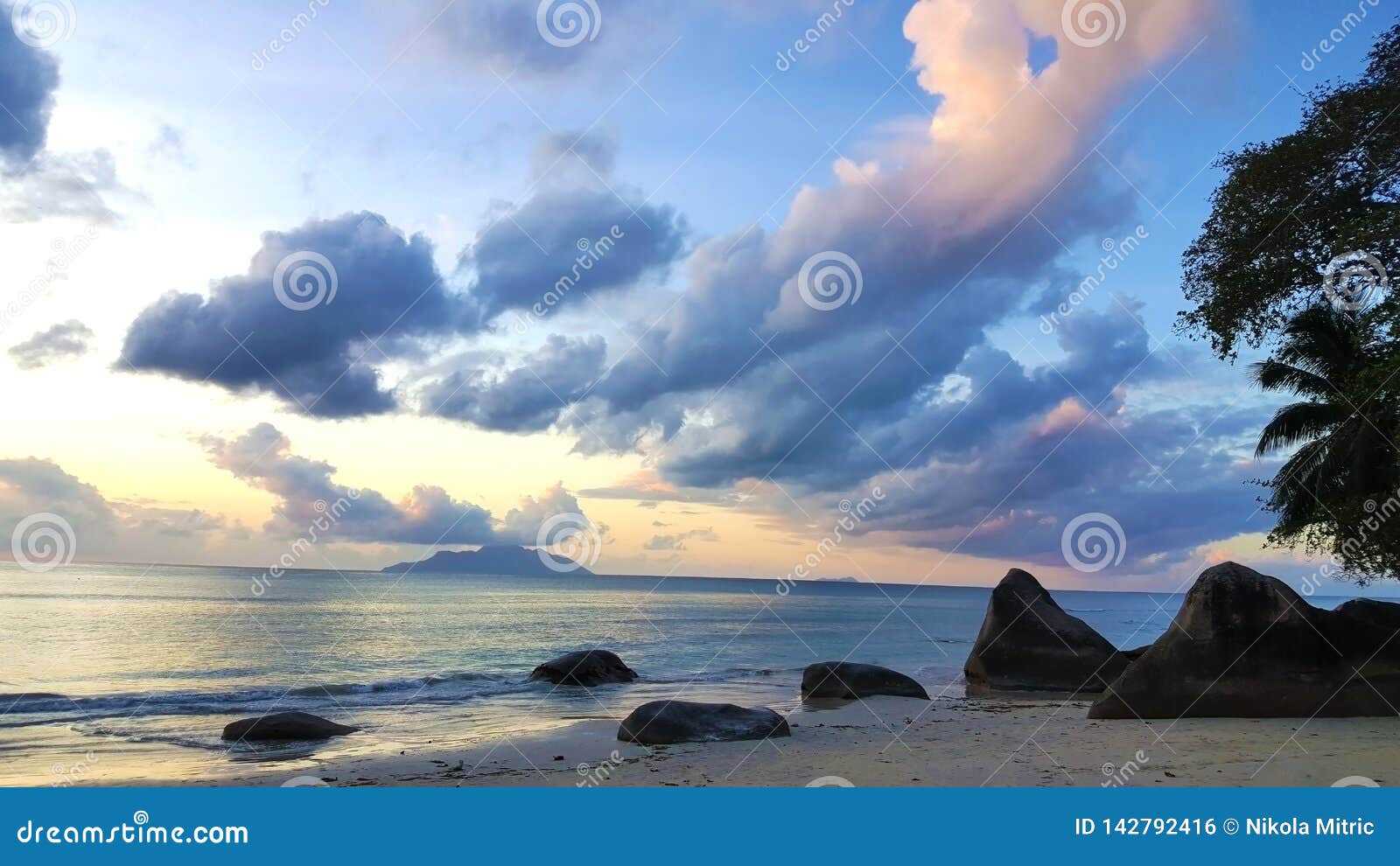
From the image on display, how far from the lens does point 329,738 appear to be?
1784 cm

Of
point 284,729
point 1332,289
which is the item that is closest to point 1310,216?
point 1332,289

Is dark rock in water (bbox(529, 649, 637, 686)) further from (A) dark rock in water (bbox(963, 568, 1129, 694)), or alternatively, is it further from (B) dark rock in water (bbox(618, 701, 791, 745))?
(B) dark rock in water (bbox(618, 701, 791, 745))

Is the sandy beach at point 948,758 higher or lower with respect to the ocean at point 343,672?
lower

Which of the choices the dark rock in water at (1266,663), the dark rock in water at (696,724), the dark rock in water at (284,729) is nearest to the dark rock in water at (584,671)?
the dark rock in water at (284,729)

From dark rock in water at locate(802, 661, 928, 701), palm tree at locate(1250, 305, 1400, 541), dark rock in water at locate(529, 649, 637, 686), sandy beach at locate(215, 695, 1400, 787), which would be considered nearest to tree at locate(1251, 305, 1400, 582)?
palm tree at locate(1250, 305, 1400, 541)

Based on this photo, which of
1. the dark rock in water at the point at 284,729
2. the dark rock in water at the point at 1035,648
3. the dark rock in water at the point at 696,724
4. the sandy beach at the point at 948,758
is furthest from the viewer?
the dark rock in water at the point at 1035,648

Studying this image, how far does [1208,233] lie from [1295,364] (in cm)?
508

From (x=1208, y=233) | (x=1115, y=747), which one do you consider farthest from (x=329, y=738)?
(x=1208, y=233)

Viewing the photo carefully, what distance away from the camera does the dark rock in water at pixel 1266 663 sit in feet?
53.6

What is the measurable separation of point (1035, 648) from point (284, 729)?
20265mm

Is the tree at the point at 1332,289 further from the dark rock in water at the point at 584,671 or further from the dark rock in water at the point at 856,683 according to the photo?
the dark rock in water at the point at 584,671

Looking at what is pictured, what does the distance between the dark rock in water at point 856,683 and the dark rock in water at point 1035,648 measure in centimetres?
400

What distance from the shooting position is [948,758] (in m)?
12.9

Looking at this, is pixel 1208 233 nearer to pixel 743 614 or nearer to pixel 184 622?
pixel 184 622
